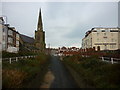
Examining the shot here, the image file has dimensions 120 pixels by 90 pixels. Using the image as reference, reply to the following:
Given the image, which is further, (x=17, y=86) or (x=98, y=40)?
(x=98, y=40)

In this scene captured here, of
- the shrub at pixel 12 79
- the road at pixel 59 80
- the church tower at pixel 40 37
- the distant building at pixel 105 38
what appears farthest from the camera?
the church tower at pixel 40 37

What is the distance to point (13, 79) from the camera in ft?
48.2

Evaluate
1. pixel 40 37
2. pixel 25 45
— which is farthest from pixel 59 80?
pixel 40 37

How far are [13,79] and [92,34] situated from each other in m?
83.8

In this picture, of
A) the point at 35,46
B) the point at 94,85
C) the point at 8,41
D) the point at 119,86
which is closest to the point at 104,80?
the point at 94,85

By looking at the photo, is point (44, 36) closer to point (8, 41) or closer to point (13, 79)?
point (8, 41)

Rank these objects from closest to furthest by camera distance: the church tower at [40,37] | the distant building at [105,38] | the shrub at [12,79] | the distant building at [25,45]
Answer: the shrub at [12,79]
the distant building at [25,45]
the distant building at [105,38]
the church tower at [40,37]

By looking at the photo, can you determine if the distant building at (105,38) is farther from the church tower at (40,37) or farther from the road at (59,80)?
the road at (59,80)

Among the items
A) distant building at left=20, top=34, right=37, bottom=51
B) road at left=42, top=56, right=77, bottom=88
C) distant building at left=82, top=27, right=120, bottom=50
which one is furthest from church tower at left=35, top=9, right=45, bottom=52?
road at left=42, top=56, right=77, bottom=88

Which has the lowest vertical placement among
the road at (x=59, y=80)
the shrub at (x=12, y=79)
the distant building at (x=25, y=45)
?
the road at (x=59, y=80)

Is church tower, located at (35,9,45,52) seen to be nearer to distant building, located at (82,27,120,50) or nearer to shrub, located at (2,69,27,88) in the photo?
distant building, located at (82,27,120,50)

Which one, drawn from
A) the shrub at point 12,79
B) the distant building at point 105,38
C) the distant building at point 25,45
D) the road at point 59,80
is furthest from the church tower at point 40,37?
the shrub at point 12,79

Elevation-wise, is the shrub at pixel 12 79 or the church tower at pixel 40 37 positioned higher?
the church tower at pixel 40 37

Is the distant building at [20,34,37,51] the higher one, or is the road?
the distant building at [20,34,37,51]
